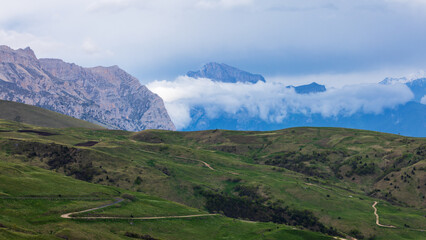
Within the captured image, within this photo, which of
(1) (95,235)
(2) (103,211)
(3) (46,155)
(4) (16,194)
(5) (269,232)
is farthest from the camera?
(3) (46,155)

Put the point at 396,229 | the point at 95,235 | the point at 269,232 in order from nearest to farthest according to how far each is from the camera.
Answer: the point at 95,235
the point at 269,232
the point at 396,229

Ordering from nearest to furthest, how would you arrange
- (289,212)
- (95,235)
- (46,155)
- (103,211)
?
(95,235) < (103,211) < (289,212) < (46,155)

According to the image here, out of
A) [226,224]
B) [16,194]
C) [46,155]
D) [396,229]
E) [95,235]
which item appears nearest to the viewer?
[95,235]

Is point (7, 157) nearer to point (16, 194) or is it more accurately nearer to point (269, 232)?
point (16, 194)

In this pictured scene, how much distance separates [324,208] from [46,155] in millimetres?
147338

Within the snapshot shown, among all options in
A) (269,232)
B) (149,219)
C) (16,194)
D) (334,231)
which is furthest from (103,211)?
(334,231)

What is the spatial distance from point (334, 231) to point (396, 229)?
85.8ft

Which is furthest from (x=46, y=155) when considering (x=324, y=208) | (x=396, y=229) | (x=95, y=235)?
(x=396, y=229)

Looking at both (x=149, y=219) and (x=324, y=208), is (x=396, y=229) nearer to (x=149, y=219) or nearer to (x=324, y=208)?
(x=324, y=208)

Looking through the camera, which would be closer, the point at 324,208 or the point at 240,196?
the point at 324,208

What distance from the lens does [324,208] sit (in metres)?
181

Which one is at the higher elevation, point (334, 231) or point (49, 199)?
point (49, 199)

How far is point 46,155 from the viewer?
19538 centimetres

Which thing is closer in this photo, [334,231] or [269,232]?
[269,232]
